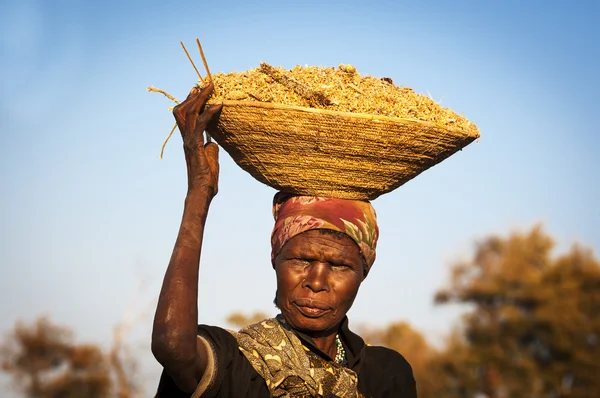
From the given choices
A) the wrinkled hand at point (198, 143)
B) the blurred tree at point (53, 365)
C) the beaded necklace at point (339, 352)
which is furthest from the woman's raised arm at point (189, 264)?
the blurred tree at point (53, 365)

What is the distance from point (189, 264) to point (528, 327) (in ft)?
63.0

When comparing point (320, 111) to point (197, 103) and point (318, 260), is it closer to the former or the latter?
point (197, 103)

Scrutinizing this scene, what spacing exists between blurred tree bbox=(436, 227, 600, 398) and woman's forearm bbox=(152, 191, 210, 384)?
1678cm

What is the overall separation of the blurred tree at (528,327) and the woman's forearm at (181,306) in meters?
16.8

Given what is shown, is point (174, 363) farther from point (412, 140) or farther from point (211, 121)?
point (412, 140)

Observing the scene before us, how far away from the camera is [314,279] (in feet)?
10.0

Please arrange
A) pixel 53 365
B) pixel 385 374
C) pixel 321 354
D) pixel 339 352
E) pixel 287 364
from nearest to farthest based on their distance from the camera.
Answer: pixel 287 364 < pixel 321 354 < pixel 339 352 < pixel 385 374 < pixel 53 365

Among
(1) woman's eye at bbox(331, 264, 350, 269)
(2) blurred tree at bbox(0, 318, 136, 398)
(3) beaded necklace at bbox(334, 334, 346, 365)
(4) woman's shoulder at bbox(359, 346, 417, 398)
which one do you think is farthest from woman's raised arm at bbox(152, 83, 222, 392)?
(2) blurred tree at bbox(0, 318, 136, 398)

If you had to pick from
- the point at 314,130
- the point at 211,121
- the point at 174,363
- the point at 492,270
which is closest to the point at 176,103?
the point at 211,121

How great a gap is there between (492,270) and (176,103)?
20.7 metres

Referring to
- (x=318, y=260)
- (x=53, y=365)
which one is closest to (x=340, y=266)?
(x=318, y=260)

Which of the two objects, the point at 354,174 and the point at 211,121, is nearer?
the point at 211,121

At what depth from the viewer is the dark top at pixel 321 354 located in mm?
2777

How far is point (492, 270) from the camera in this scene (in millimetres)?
22609
